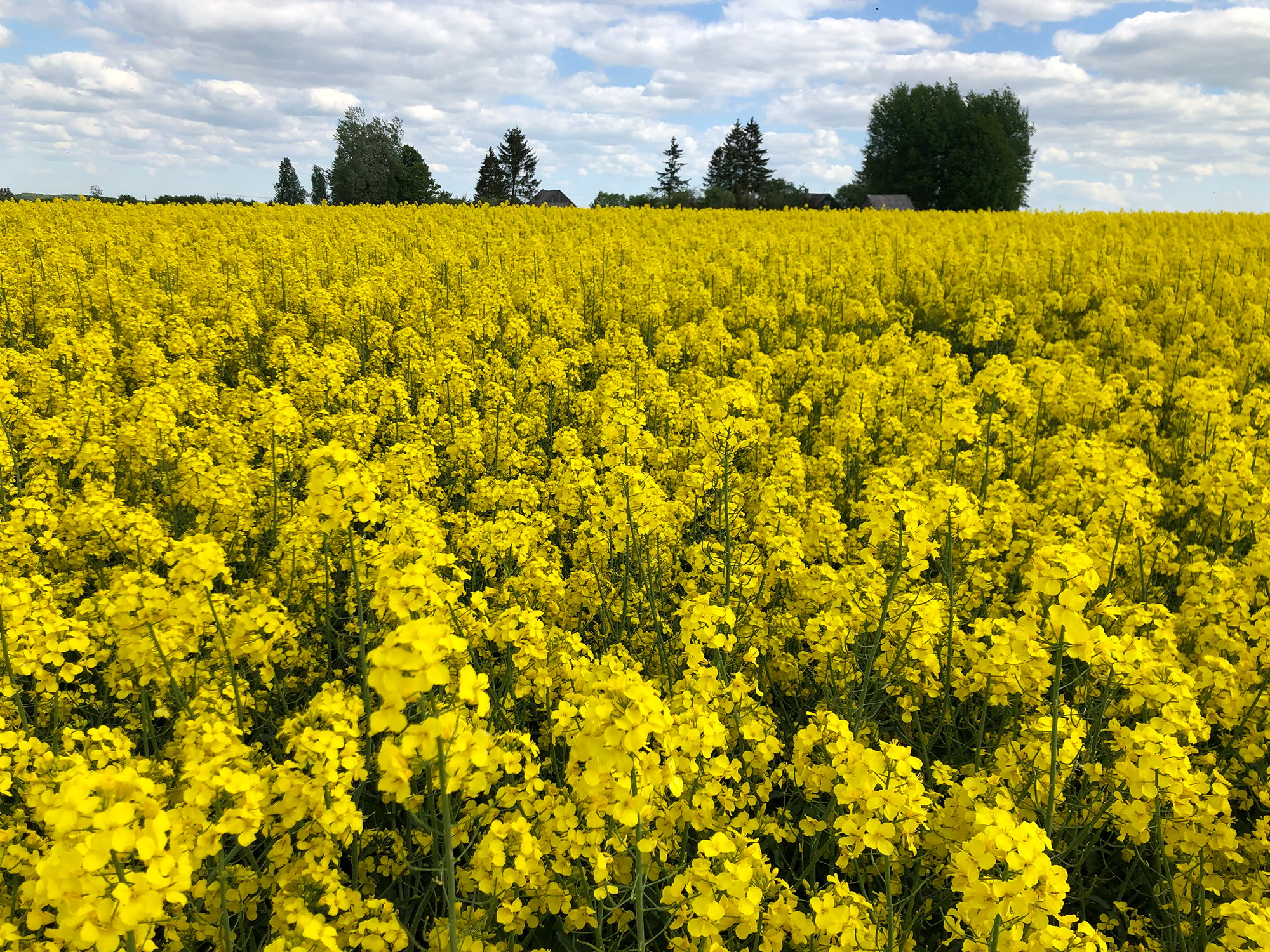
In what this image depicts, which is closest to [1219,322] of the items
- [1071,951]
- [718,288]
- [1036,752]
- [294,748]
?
[718,288]

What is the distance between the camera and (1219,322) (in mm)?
11414

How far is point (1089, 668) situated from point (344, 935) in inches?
142

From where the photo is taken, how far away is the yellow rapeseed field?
2.33 meters

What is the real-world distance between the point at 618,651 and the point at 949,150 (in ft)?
263

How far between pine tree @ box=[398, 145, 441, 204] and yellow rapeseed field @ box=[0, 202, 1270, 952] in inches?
1990

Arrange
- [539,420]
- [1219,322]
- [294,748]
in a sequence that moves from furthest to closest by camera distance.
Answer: [1219,322], [539,420], [294,748]

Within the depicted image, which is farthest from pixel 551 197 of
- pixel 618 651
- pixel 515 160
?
pixel 618 651

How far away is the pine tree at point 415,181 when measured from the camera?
55.3m

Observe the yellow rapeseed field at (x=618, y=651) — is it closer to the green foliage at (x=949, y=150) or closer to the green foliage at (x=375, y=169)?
the green foliage at (x=375, y=169)

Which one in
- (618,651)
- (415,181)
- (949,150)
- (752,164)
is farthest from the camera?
(752,164)

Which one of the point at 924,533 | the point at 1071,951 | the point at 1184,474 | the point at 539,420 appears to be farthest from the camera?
the point at 539,420

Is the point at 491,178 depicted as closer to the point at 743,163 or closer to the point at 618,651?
the point at 743,163

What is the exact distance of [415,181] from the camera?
56.6 m

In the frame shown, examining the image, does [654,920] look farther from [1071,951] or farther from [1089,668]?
[1089,668]
